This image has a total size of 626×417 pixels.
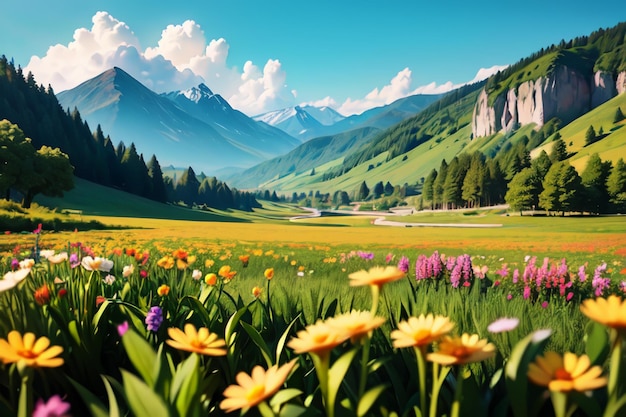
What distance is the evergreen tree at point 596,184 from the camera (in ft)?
30.9

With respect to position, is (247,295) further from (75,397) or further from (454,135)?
(454,135)

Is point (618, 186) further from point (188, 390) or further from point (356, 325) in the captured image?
point (188, 390)

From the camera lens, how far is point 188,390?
1.95 feet

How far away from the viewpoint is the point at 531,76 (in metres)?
84.2

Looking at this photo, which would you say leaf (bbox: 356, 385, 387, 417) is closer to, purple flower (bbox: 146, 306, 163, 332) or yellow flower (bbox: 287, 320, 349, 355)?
yellow flower (bbox: 287, 320, 349, 355)

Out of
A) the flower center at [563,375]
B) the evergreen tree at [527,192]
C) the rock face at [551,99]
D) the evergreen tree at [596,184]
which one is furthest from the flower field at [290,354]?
the rock face at [551,99]

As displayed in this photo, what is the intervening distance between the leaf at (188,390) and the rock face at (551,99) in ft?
228

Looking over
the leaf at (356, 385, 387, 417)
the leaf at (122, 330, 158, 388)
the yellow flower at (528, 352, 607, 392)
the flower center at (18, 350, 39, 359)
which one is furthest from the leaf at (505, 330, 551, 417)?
the flower center at (18, 350, 39, 359)

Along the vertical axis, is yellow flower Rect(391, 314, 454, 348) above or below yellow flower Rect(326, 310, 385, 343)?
below

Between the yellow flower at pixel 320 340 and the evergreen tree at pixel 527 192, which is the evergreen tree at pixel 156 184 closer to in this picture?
the evergreen tree at pixel 527 192

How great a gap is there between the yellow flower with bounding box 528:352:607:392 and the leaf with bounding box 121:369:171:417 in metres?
0.53

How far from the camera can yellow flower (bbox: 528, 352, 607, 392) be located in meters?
0.47

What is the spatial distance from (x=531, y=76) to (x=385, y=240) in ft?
317

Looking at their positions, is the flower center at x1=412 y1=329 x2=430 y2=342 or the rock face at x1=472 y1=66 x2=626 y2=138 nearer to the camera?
the flower center at x1=412 y1=329 x2=430 y2=342
